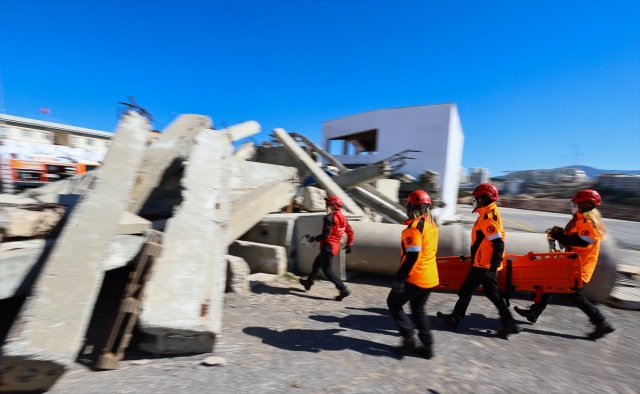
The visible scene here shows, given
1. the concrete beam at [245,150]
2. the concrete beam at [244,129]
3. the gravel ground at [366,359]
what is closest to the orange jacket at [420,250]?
the gravel ground at [366,359]

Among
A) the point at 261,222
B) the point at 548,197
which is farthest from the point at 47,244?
the point at 548,197

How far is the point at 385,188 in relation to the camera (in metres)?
13.6

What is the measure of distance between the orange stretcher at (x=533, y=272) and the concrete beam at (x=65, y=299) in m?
4.14

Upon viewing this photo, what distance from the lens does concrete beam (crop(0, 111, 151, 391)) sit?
2090mm

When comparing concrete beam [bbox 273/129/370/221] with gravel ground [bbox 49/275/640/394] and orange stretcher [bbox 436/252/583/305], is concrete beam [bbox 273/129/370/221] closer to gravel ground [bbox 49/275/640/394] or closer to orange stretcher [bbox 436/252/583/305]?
orange stretcher [bbox 436/252/583/305]

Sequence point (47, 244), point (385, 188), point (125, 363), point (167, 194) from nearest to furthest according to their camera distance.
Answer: point (125, 363) < point (47, 244) < point (167, 194) < point (385, 188)

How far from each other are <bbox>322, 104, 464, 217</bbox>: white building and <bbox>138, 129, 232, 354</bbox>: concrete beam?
15.6 meters

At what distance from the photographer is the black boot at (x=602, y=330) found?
3.51 metres

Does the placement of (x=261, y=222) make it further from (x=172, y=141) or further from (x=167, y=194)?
(x=172, y=141)

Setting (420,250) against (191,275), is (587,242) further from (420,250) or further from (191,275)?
(191,275)

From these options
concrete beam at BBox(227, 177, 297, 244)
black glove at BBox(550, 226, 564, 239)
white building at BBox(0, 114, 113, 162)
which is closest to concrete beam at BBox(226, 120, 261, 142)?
concrete beam at BBox(227, 177, 297, 244)

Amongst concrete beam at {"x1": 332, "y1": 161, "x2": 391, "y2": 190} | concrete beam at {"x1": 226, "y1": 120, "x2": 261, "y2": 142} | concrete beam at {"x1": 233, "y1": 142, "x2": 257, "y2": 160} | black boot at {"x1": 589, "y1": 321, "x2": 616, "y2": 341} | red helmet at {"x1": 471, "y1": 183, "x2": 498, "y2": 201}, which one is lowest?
black boot at {"x1": 589, "y1": 321, "x2": 616, "y2": 341}

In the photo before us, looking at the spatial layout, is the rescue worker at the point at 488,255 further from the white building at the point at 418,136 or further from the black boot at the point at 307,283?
the white building at the point at 418,136

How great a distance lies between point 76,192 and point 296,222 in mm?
4312
